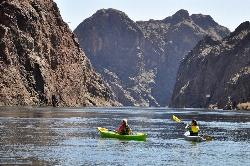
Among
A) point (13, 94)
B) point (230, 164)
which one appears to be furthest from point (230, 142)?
point (13, 94)

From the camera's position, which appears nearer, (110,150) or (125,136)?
(110,150)

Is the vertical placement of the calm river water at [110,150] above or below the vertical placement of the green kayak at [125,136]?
below

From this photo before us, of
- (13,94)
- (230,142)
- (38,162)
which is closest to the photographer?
(38,162)

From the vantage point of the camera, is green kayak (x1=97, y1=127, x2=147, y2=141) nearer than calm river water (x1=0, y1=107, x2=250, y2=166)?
No

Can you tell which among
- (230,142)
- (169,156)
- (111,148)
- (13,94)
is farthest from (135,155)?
(13,94)

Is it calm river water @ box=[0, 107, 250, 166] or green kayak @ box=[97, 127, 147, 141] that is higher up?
green kayak @ box=[97, 127, 147, 141]

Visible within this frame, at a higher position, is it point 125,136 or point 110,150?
point 125,136

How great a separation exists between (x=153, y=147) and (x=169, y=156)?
8.18m

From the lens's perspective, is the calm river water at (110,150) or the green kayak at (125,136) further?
the green kayak at (125,136)

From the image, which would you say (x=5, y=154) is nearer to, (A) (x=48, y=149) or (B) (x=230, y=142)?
(A) (x=48, y=149)

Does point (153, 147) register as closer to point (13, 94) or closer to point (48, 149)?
point (48, 149)

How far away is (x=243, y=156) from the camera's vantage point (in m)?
51.3

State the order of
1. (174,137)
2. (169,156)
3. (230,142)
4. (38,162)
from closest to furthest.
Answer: (38,162) → (169,156) → (230,142) → (174,137)

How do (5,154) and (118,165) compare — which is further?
(5,154)
